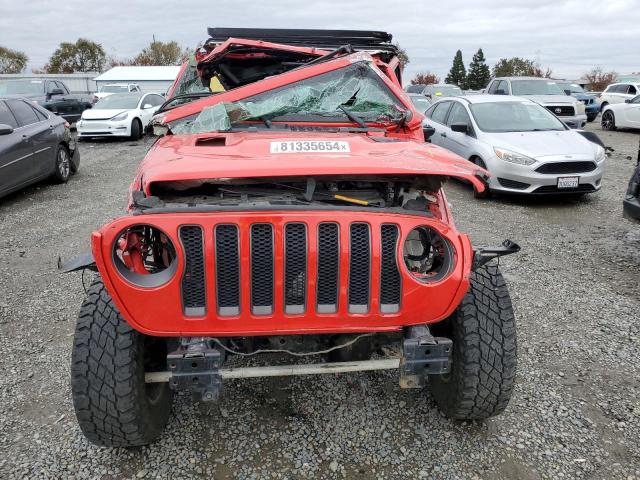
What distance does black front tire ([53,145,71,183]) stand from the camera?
29.4ft

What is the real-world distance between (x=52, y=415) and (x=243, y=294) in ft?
5.43

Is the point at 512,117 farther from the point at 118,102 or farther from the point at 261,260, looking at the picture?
the point at 118,102

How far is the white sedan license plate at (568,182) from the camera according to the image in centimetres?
732

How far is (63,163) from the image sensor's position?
9.22 metres

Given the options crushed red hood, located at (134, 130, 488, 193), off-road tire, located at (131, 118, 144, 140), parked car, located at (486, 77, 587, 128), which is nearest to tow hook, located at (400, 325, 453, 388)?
crushed red hood, located at (134, 130, 488, 193)

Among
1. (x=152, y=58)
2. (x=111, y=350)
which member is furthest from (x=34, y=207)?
(x=152, y=58)

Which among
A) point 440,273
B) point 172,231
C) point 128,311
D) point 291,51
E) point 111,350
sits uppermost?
point 291,51

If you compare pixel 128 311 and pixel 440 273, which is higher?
pixel 440 273

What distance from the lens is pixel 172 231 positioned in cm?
210

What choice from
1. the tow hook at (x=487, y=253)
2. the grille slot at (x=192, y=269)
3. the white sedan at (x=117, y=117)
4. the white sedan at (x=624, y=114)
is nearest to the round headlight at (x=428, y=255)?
the tow hook at (x=487, y=253)

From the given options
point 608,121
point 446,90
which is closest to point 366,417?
point 608,121

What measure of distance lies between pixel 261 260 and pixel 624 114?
18538 millimetres

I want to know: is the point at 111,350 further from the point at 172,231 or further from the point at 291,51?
the point at 291,51

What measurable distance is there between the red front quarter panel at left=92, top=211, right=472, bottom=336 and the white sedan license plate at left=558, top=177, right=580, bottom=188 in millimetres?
5859
